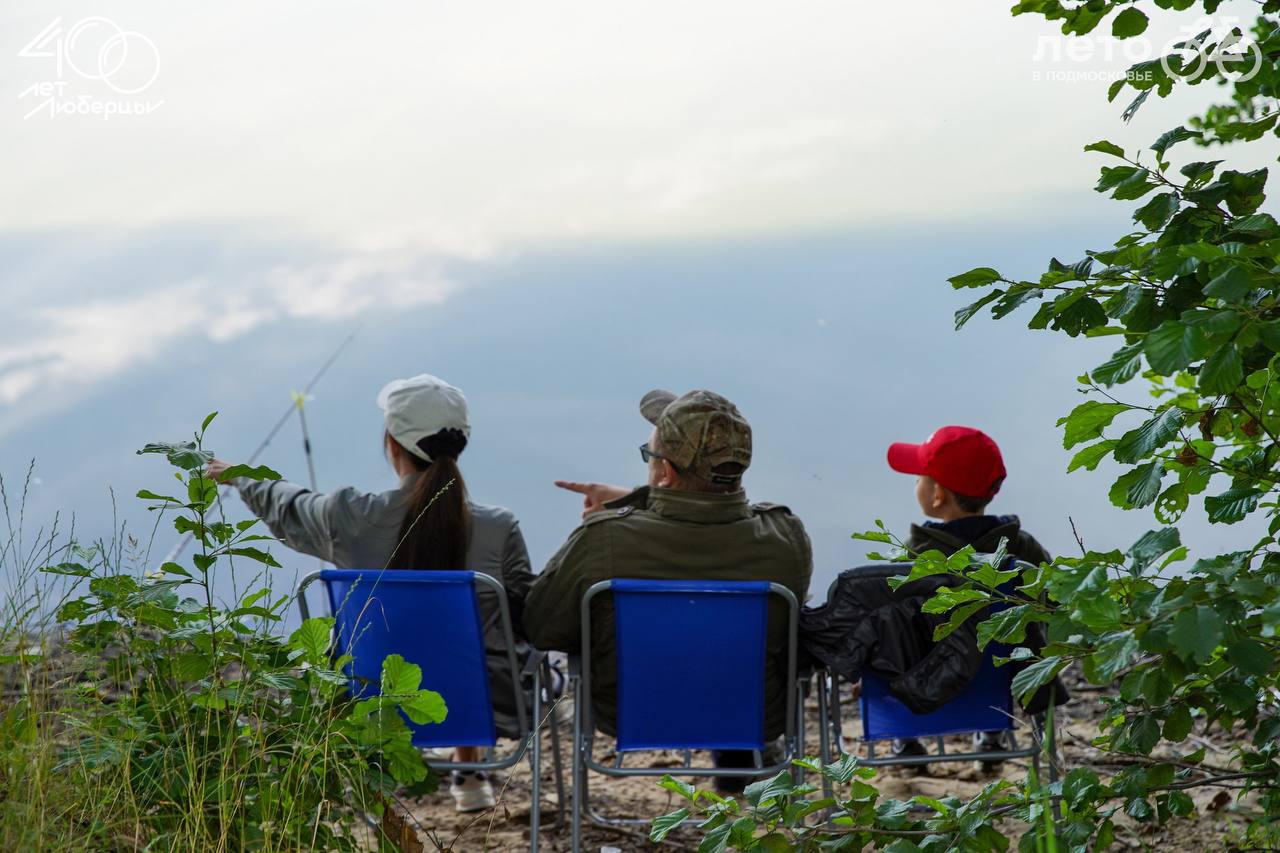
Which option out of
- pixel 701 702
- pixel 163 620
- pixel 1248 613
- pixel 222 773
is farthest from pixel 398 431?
pixel 1248 613

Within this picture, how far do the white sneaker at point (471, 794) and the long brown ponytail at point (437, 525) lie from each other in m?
0.78

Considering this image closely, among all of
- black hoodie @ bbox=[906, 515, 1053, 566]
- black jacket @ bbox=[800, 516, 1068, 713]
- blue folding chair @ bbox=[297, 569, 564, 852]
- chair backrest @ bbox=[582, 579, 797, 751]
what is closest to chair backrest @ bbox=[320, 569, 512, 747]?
blue folding chair @ bbox=[297, 569, 564, 852]

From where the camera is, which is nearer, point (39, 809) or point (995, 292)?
point (995, 292)

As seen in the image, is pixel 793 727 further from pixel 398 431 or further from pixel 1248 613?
pixel 1248 613

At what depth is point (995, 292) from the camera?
1.82 m

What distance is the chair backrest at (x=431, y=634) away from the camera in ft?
10.5

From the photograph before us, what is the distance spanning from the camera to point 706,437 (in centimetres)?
354

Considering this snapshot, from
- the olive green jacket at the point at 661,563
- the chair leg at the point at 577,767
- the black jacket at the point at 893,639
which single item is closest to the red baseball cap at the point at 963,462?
the black jacket at the point at 893,639

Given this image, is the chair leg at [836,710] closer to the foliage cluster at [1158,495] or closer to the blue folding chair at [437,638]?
the blue folding chair at [437,638]

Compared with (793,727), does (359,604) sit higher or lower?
higher

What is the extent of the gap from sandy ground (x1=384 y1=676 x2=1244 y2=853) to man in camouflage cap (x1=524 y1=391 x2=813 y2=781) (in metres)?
0.45

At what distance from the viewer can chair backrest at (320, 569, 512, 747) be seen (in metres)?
3.20

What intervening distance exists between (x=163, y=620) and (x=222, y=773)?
341mm

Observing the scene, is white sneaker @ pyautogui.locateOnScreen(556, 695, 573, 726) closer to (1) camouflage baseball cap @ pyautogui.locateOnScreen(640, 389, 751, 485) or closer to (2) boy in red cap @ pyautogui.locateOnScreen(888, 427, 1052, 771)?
(1) camouflage baseball cap @ pyautogui.locateOnScreen(640, 389, 751, 485)
